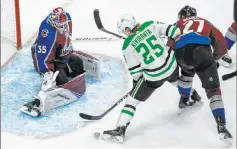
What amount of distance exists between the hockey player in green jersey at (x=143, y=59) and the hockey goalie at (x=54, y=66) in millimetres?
485

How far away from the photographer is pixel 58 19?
139 inches

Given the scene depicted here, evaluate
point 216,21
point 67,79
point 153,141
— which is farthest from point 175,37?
point 216,21

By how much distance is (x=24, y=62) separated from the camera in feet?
13.6

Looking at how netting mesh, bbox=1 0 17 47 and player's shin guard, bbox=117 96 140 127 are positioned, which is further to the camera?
netting mesh, bbox=1 0 17 47

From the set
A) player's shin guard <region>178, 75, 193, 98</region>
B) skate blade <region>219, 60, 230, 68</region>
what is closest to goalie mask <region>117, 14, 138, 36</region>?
player's shin guard <region>178, 75, 193, 98</region>

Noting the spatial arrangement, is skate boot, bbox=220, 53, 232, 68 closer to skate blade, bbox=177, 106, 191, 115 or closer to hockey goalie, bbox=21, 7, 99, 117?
skate blade, bbox=177, 106, 191, 115

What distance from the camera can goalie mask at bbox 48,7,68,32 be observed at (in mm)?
3521

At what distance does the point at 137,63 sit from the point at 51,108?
30.5 inches

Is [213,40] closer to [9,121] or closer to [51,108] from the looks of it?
[51,108]

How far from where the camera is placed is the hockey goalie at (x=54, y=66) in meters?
3.48

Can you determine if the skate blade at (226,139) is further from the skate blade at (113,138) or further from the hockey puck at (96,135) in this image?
the hockey puck at (96,135)

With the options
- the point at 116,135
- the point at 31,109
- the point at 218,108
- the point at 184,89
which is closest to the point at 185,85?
the point at 184,89

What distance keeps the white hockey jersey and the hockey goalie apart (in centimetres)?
61

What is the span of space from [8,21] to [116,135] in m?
1.77
